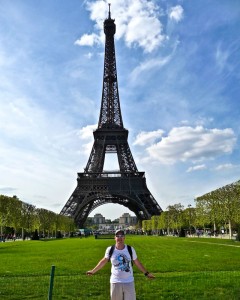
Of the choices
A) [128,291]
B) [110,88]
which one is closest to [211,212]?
[110,88]

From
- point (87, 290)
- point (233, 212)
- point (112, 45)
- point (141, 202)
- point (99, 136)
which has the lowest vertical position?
point (87, 290)

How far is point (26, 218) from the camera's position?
229 feet

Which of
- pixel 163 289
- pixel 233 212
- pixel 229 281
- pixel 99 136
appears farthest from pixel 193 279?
pixel 99 136

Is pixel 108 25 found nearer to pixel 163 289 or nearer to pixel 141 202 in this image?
pixel 141 202

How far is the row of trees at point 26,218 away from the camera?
61.7 meters

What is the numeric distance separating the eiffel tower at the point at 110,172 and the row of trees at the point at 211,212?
9.52ft

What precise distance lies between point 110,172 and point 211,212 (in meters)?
30.6

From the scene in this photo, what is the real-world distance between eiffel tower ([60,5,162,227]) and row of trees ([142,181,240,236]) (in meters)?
2.90

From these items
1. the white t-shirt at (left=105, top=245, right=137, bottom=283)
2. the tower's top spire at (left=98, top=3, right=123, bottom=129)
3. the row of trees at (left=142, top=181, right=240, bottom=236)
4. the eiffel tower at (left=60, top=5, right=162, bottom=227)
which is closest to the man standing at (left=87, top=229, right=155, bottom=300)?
the white t-shirt at (left=105, top=245, right=137, bottom=283)

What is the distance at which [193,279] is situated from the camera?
13055 millimetres

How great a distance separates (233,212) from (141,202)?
1200 inches

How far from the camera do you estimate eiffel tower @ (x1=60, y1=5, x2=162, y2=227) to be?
82.7m

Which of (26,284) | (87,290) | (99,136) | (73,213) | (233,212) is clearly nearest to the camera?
(87,290)

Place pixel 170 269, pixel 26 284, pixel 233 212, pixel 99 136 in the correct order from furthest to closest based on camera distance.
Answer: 1. pixel 99 136
2. pixel 233 212
3. pixel 170 269
4. pixel 26 284
